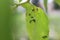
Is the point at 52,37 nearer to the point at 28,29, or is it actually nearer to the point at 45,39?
the point at 45,39

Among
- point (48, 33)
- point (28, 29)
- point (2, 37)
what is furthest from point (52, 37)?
point (2, 37)

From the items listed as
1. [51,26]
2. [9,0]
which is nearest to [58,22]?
[51,26]

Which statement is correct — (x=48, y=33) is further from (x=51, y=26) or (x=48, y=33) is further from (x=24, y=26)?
(x=24, y=26)

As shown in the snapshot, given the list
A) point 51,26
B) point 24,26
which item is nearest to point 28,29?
point 24,26

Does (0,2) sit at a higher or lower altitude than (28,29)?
higher

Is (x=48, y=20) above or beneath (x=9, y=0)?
beneath

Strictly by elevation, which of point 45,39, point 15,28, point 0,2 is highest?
point 0,2

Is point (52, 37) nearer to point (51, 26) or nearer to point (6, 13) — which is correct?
point (51, 26)
